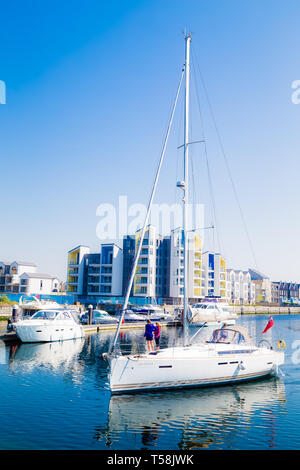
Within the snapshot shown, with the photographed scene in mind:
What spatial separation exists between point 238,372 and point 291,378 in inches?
202

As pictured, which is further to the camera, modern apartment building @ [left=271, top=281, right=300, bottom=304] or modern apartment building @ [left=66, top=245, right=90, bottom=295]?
modern apartment building @ [left=271, top=281, right=300, bottom=304]

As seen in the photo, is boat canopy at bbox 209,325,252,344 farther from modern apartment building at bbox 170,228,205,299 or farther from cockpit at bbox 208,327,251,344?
modern apartment building at bbox 170,228,205,299

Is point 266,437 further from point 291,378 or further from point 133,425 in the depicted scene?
point 291,378

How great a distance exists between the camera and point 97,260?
97.9m

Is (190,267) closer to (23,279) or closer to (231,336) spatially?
(23,279)

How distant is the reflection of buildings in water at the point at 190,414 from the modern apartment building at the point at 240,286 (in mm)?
117653

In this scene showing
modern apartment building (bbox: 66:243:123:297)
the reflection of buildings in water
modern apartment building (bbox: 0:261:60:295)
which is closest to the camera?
the reflection of buildings in water

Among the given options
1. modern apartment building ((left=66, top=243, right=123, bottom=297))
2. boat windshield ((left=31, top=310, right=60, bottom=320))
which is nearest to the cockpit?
boat windshield ((left=31, top=310, right=60, bottom=320))

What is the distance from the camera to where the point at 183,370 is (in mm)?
18578

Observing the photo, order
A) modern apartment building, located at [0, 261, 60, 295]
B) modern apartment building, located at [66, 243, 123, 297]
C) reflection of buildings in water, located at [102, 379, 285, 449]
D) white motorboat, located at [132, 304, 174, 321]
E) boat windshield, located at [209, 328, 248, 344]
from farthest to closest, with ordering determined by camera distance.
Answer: modern apartment building, located at [0, 261, 60, 295] < modern apartment building, located at [66, 243, 123, 297] < white motorboat, located at [132, 304, 174, 321] < boat windshield, located at [209, 328, 248, 344] < reflection of buildings in water, located at [102, 379, 285, 449]

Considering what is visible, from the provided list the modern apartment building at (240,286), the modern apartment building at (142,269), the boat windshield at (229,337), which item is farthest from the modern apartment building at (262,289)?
the boat windshield at (229,337)

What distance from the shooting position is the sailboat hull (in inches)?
684

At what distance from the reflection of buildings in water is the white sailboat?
0.61 m
